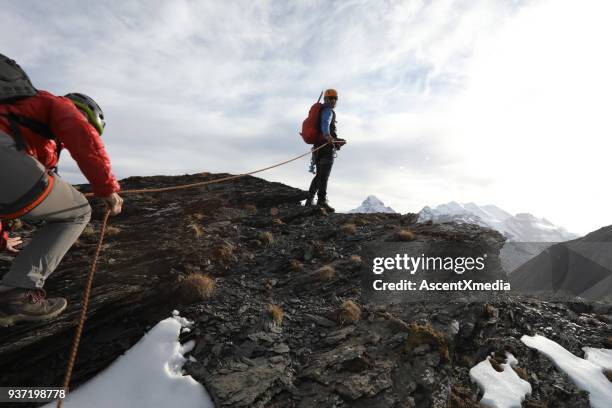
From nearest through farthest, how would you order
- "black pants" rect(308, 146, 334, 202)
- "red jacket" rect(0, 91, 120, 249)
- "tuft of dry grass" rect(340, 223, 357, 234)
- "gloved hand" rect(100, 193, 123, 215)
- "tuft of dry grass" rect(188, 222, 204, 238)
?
1. "red jacket" rect(0, 91, 120, 249)
2. "gloved hand" rect(100, 193, 123, 215)
3. "tuft of dry grass" rect(188, 222, 204, 238)
4. "tuft of dry grass" rect(340, 223, 357, 234)
5. "black pants" rect(308, 146, 334, 202)

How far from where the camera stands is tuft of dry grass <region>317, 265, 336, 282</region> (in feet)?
29.1

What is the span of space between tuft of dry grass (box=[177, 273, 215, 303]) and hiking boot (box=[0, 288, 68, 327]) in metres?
2.16

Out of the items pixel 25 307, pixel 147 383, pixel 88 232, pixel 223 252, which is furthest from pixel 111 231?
pixel 147 383

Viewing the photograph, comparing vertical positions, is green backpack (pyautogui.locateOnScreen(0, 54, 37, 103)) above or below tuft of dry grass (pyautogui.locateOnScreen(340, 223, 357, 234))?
above

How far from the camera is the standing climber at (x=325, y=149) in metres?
12.6

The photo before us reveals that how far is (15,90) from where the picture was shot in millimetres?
3695

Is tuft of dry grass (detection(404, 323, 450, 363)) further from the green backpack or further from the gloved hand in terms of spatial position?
the green backpack

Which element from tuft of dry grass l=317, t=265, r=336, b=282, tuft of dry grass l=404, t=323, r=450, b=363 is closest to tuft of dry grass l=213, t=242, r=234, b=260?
tuft of dry grass l=317, t=265, r=336, b=282

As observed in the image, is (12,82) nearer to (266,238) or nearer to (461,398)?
(266,238)

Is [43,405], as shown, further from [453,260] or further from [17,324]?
[453,260]

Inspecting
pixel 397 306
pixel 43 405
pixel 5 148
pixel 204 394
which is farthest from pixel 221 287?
pixel 5 148

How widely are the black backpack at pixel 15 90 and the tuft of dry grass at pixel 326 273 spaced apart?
6.97 metres

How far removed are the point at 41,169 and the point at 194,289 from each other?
157 inches

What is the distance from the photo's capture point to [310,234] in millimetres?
11875
